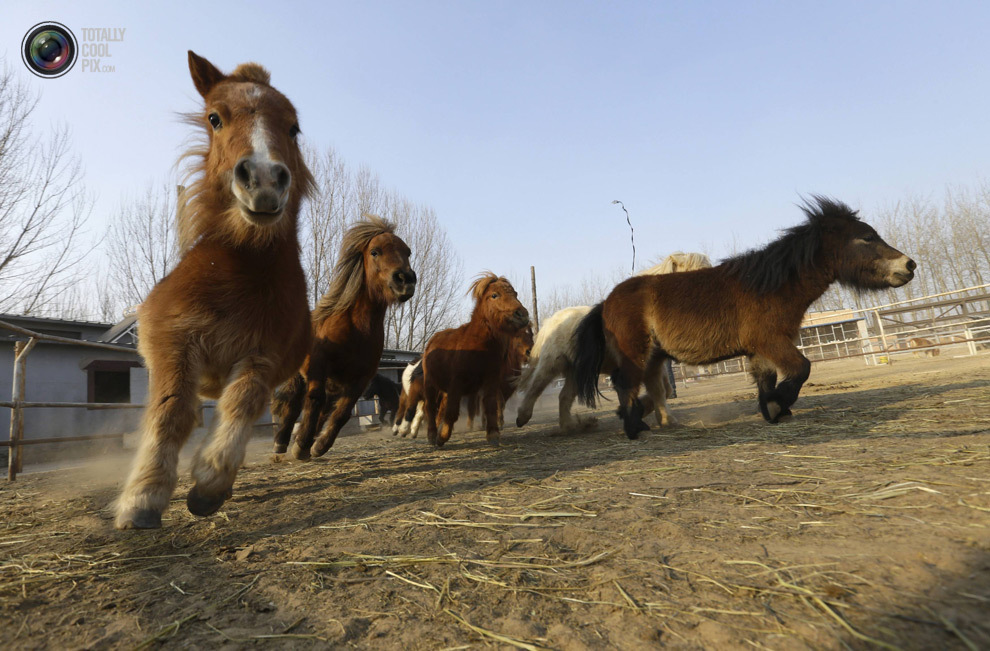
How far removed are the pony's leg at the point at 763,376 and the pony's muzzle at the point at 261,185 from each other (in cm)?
490

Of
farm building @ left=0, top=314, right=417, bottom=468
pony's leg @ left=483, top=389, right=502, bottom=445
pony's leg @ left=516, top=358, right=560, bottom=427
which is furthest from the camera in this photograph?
farm building @ left=0, top=314, right=417, bottom=468

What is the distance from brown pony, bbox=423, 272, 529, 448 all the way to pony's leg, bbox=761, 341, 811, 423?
2.75 metres

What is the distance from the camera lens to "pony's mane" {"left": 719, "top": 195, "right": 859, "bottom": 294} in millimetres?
5301

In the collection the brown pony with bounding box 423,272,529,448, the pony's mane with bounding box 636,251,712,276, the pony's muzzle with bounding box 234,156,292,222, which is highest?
the pony's mane with bounding box 636,251,712,276

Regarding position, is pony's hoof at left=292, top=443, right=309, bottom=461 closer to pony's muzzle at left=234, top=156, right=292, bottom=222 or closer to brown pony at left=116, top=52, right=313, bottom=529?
brown pony at left=116, top=52, right=313, bottom=529

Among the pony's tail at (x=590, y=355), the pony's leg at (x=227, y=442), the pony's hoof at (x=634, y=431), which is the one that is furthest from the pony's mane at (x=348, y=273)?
the pony's hoof at (x=634, y=431)

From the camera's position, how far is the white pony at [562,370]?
263 inches

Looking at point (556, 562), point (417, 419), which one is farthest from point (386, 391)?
point (556, 562)

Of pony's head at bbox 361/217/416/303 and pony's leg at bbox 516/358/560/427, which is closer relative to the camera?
pony's head at bbox 361/217/416/303

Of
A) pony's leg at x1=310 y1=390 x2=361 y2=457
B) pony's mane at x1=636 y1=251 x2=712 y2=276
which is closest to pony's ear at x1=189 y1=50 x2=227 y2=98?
pony's leg at x1=310 y1=390 x2=361 y2=457

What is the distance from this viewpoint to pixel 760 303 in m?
5.24

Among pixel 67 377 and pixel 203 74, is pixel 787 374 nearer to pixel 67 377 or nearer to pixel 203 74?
pixel 203 74

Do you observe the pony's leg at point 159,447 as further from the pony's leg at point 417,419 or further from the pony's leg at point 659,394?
the pony's leg at point 417,419

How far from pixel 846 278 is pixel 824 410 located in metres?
1.67
